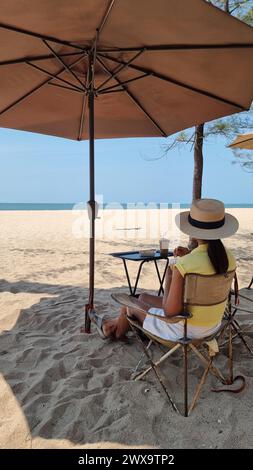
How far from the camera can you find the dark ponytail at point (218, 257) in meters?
2.01

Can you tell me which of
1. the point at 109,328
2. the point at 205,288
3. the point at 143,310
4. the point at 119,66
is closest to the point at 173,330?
the point at 143,310

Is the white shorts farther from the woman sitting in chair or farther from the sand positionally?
the sand

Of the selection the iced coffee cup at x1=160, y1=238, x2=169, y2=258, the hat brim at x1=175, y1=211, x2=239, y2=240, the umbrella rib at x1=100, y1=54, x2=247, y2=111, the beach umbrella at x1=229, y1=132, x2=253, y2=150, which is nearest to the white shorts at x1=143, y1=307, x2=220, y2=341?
the hat brim at x1=175, y1=211, x2=239, y2=240

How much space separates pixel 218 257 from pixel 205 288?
196 millimetres

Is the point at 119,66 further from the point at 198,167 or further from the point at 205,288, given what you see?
the point at 198,167

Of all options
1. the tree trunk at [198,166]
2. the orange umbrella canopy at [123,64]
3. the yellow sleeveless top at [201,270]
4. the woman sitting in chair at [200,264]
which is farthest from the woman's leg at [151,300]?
the tree trunk at [198,166]

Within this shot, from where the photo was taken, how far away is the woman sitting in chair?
2.01 metres

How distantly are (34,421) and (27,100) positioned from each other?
2867 mm

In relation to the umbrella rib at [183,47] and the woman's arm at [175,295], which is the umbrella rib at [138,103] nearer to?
the umbrella rib at [183,47]

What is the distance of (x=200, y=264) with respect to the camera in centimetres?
201

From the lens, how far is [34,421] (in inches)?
75.7

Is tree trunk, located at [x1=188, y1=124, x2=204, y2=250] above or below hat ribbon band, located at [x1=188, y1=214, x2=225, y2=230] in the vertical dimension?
above

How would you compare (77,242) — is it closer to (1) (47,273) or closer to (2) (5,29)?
(1) (47,273)
